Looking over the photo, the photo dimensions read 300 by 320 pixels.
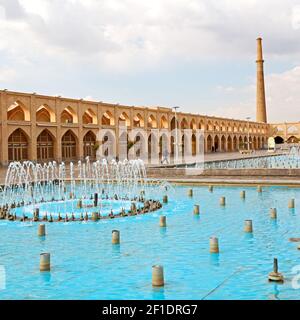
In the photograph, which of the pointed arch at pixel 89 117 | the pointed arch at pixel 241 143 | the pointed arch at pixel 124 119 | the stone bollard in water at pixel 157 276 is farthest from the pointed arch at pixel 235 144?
the stone bollard in water at pixel 157 276

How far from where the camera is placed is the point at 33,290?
28.2 feet

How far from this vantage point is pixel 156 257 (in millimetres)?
10875

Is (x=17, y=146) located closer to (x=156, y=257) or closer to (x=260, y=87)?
(x=156, y=257)

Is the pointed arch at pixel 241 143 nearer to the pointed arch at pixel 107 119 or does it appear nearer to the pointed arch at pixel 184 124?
the pointed arch at pixel 184 124

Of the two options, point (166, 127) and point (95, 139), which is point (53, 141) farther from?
point (166, 127)

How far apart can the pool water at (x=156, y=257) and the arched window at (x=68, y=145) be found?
105 feet

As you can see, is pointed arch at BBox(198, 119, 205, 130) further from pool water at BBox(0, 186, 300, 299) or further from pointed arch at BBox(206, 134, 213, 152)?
pool water at BBox(0, 186, 300, 299)

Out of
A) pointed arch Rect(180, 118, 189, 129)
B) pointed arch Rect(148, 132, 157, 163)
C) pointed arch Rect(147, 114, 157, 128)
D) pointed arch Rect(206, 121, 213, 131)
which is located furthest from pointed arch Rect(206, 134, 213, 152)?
pointed arch Rect(148, 132, 157, 163)

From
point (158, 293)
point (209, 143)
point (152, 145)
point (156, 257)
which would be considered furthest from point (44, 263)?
point (209, 143)

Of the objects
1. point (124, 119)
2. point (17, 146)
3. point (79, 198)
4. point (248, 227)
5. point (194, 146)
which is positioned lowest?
point (248, 227)

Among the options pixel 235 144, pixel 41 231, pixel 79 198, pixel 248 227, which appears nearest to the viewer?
pixel 248 227

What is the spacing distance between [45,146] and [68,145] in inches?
133

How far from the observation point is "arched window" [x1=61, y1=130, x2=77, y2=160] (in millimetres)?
48312

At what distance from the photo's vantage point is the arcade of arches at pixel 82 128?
138ft
